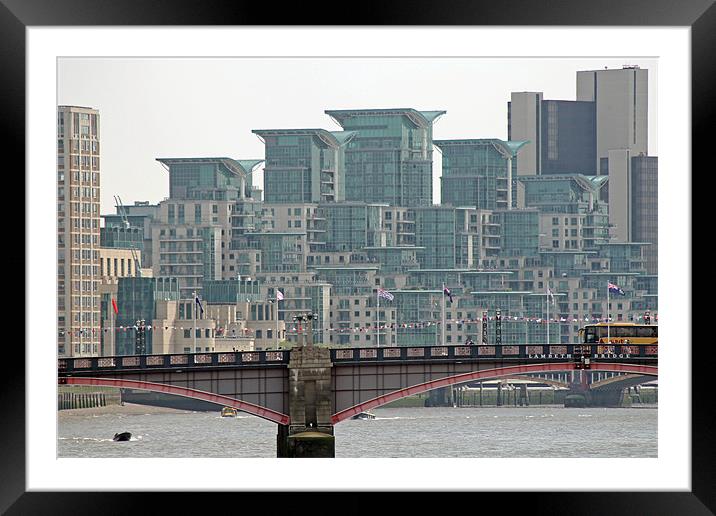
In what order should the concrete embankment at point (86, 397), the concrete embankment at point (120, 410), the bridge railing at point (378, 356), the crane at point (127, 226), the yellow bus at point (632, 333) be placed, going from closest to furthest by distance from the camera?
the bridge railing at point (378, 356) → the yellow bus at point (632, 333) → the concrete embankment at point (120, 410) → the concrete embankment at point (86, 397) → the crane at point (127, 226)

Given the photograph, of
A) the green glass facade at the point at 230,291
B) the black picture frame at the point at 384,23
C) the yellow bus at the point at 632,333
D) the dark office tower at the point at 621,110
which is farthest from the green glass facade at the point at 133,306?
the black picture frame at the point at 384,23

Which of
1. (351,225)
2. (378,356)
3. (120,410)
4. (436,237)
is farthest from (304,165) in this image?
(378,356)

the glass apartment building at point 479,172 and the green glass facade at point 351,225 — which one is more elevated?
the glass apartment building at point 479,172

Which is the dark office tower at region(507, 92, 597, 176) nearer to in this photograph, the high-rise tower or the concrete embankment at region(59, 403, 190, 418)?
the high-rise tower

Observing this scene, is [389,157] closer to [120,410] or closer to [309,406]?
[120,410]

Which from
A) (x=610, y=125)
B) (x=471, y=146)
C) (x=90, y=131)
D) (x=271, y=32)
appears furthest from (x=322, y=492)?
(x=610, y=125)

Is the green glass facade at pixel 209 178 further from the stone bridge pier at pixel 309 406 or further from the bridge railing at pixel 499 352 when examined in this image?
the stone bridge pier at pixel 309 406
